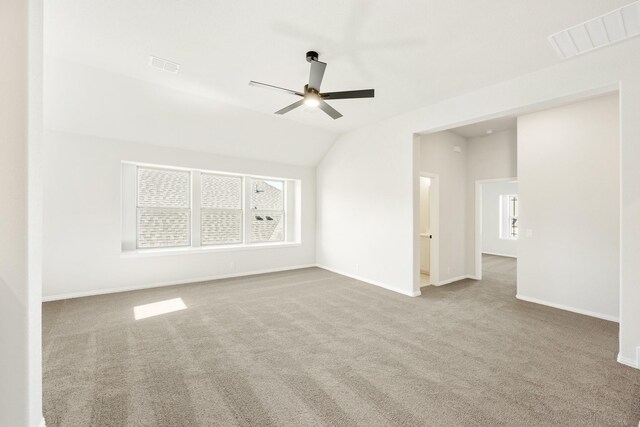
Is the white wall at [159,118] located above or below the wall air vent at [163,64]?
below

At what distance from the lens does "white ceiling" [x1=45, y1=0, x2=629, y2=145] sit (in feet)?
7.73

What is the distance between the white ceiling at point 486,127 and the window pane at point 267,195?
4354 millimetres

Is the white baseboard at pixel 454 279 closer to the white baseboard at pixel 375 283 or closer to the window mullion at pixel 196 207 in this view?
the white baseboard at pixel 375 283

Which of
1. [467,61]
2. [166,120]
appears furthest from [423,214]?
[166,120]

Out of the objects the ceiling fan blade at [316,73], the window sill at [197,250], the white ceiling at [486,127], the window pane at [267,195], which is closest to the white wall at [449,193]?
the white ceiling at [486,127]

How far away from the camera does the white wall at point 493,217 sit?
9.23 meters

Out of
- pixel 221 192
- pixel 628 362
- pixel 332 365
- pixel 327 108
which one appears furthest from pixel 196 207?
pixel 628 362

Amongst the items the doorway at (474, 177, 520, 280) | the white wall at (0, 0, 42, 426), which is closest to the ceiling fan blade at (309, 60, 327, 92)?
the white wall at (0, 0, 42, 426)

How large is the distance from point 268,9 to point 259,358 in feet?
10.7

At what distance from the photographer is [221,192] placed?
6160 mm

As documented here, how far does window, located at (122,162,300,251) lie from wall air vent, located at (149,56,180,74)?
2437mm

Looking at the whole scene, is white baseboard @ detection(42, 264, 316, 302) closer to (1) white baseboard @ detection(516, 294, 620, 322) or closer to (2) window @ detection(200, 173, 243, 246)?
(2) window @ detection(200, 173, 243, 246)

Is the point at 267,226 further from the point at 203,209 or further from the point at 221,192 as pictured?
the point at 203,209

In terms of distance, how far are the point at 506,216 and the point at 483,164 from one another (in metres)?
4.62
